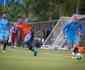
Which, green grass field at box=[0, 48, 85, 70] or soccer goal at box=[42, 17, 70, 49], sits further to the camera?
soccer goal at box=[42, 17, 70, 49]

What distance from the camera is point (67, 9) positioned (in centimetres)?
1975

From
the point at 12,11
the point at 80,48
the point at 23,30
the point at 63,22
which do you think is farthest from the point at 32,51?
the point at 12,11

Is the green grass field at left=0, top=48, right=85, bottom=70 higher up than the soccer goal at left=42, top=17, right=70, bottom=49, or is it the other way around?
the soccer goal at left=42, top=17, right=70, bottom=49

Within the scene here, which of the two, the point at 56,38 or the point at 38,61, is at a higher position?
the point at 56,38

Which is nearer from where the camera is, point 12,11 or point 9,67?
point 9,67

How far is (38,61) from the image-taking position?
9.71 meters

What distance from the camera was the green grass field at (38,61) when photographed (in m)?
8.69

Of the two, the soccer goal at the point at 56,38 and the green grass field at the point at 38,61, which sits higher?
the soccer goal at the point at 56,38

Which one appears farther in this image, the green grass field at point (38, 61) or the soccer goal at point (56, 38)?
the soccer goal at point (56, 38)

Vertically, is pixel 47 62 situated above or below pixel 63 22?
below

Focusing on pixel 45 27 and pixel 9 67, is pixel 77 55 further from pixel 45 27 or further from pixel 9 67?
pixel 45 27

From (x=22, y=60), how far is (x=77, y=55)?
62.0 inches

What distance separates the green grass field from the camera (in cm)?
869

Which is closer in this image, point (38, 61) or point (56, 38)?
point (38, 61)
